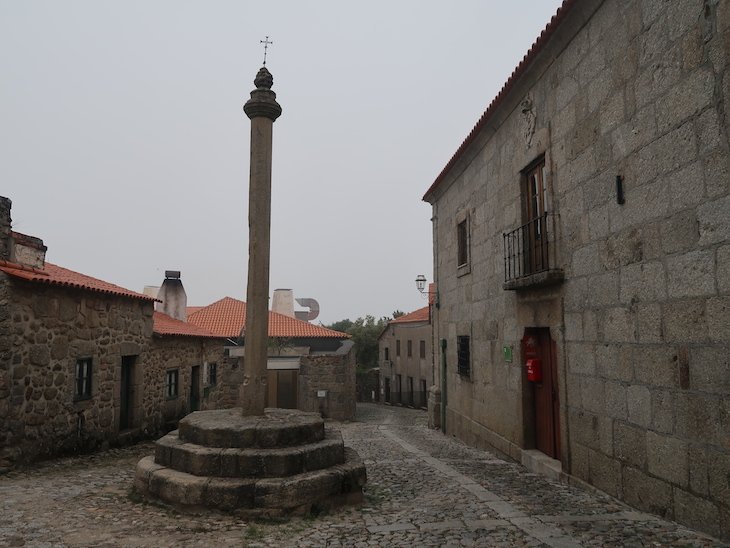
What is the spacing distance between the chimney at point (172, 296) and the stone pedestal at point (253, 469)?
10.7m

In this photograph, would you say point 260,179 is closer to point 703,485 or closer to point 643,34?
point 643,34

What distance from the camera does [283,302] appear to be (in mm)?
28156

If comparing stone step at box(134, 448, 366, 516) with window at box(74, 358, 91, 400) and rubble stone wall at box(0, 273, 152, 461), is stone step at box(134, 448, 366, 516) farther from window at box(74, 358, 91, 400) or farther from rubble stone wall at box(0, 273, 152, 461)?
window at box(74, 358, 91, 400)

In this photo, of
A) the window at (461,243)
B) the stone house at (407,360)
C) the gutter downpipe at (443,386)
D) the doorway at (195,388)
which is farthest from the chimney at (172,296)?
the stone house at (407,360)

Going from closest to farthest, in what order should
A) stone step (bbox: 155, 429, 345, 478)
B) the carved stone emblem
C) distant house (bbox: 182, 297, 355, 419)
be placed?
1. stone step (bbox: 155, 429, 345, 478)
2. the carved stone emblem
3. distant house (bbox: 182, 297, 355, 419)

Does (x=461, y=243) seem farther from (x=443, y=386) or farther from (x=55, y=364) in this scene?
(x=55, y=364)

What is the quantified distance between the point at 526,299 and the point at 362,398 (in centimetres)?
3033

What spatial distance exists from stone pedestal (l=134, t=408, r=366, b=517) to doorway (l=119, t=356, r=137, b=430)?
15.6 feet

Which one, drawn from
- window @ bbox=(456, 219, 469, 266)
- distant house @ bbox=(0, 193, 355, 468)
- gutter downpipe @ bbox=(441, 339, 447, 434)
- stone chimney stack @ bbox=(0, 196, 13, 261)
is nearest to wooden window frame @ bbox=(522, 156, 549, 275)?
window @ bbox=(456, 219, 469, 266)

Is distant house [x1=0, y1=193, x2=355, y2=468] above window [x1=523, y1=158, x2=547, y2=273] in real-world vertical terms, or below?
below

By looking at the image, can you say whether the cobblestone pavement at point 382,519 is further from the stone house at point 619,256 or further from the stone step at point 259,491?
the stone house at point 619,256

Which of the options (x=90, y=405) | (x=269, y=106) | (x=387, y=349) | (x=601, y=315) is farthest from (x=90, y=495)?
(x=387, y=349)

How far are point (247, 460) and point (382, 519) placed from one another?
1.32m

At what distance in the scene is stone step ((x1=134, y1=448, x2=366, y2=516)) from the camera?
4.51m
